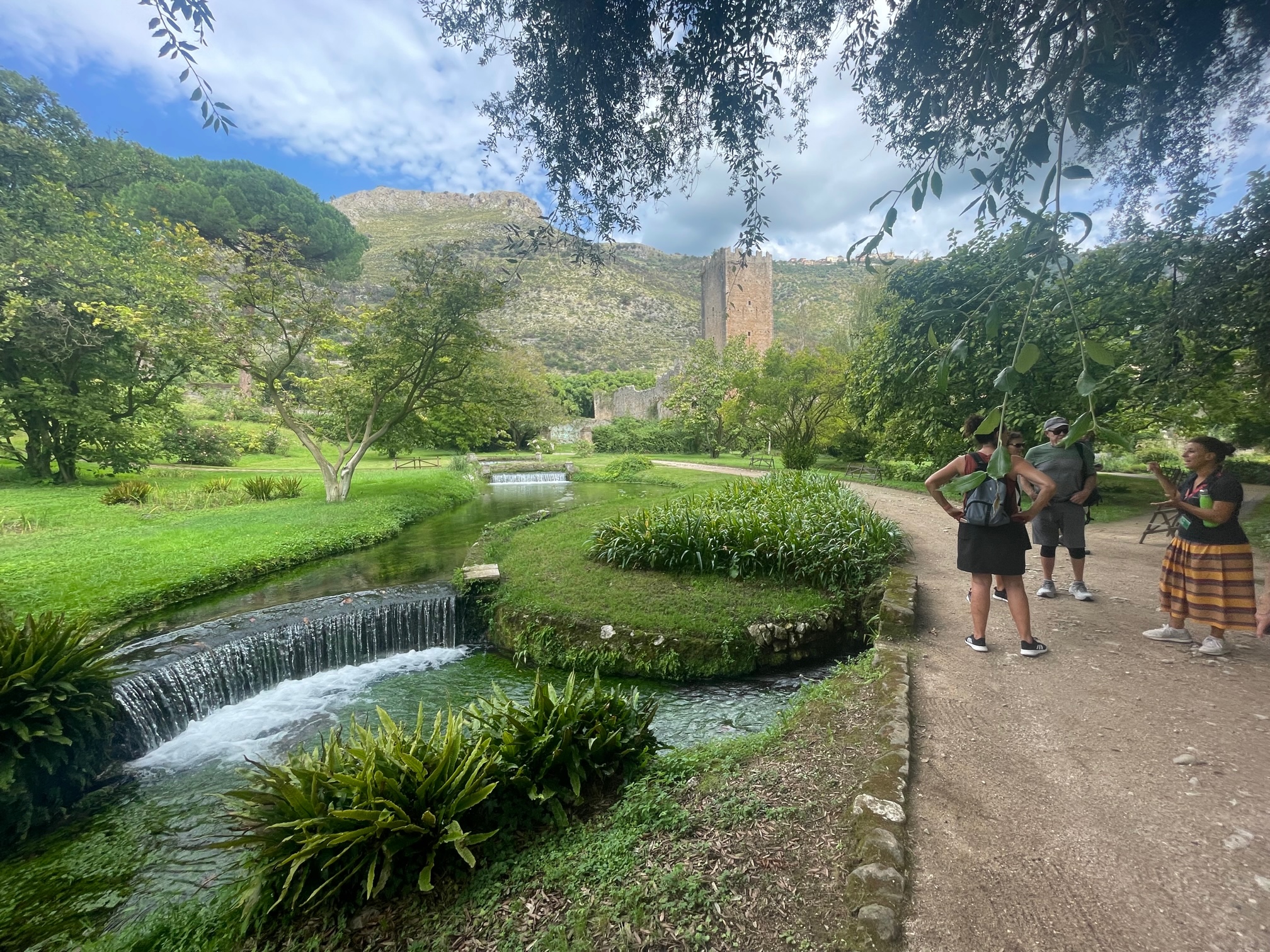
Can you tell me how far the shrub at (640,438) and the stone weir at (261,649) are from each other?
80.4 feet

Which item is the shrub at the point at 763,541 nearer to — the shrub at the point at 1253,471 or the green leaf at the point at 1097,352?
the green leaf at the point at 1097,352

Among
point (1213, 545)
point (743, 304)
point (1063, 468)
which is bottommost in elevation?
point (1213, 545)

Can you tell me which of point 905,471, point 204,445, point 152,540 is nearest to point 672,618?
point 152,540

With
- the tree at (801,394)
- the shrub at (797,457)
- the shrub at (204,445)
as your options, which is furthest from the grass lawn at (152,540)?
the tree at (801,394)

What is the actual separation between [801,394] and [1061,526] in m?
14.8

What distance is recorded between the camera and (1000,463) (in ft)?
3.68

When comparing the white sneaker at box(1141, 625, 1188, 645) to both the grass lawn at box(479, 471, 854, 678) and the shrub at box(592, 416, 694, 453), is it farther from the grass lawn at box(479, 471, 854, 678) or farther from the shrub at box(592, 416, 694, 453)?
the shrub at box(592, 416, 694, 453)

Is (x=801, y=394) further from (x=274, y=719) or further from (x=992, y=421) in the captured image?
(x=992, y=421)

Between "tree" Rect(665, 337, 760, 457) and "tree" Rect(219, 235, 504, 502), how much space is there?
1726cm

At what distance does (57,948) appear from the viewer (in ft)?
8.13

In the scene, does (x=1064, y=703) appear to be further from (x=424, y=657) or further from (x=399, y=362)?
(x=399, y=362)

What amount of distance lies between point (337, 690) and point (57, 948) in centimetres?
270

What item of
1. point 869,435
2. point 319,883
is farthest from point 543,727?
point 869,435

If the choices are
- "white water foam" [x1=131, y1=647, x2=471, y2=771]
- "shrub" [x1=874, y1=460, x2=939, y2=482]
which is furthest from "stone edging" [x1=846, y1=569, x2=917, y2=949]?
"shrub" [x1=874, y1=460, x2=939, y2=482]
